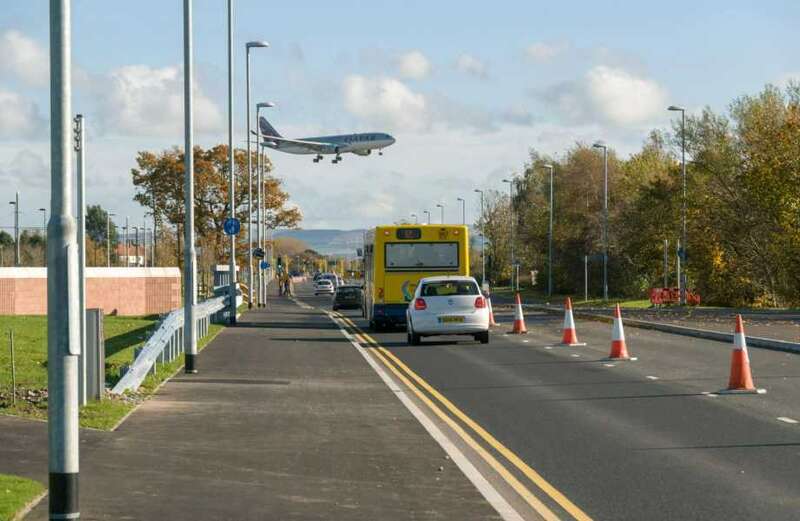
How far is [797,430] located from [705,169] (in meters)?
48.6

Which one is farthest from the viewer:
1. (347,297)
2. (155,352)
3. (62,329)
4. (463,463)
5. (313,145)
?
(313,145)

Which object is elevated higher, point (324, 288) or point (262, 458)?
point (324, 288)

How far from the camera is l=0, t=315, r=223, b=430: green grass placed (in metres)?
15.8

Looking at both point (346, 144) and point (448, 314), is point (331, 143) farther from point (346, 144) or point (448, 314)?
point (448, 314)

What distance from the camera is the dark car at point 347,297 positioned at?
6159 centimetres

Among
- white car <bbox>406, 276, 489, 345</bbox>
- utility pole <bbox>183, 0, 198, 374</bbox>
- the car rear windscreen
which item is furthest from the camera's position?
the car rear windscreen

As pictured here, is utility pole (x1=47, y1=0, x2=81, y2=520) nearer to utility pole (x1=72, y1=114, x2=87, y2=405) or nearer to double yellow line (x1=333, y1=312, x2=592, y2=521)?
double yellow line (x1=333, y1=312, x2=592, y2=521)

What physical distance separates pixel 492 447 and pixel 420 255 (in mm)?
24106

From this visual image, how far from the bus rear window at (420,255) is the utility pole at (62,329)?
94.8ft

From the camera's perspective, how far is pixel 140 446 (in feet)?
43.6

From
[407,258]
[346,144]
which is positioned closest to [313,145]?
[346,144]

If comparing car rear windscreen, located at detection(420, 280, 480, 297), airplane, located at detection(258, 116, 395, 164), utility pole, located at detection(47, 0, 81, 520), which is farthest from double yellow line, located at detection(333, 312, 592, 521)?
airplane, located at detection(258, 116, 395, 164)

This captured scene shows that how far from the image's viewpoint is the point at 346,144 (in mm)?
106875

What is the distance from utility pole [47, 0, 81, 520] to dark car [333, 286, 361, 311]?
173 feet
